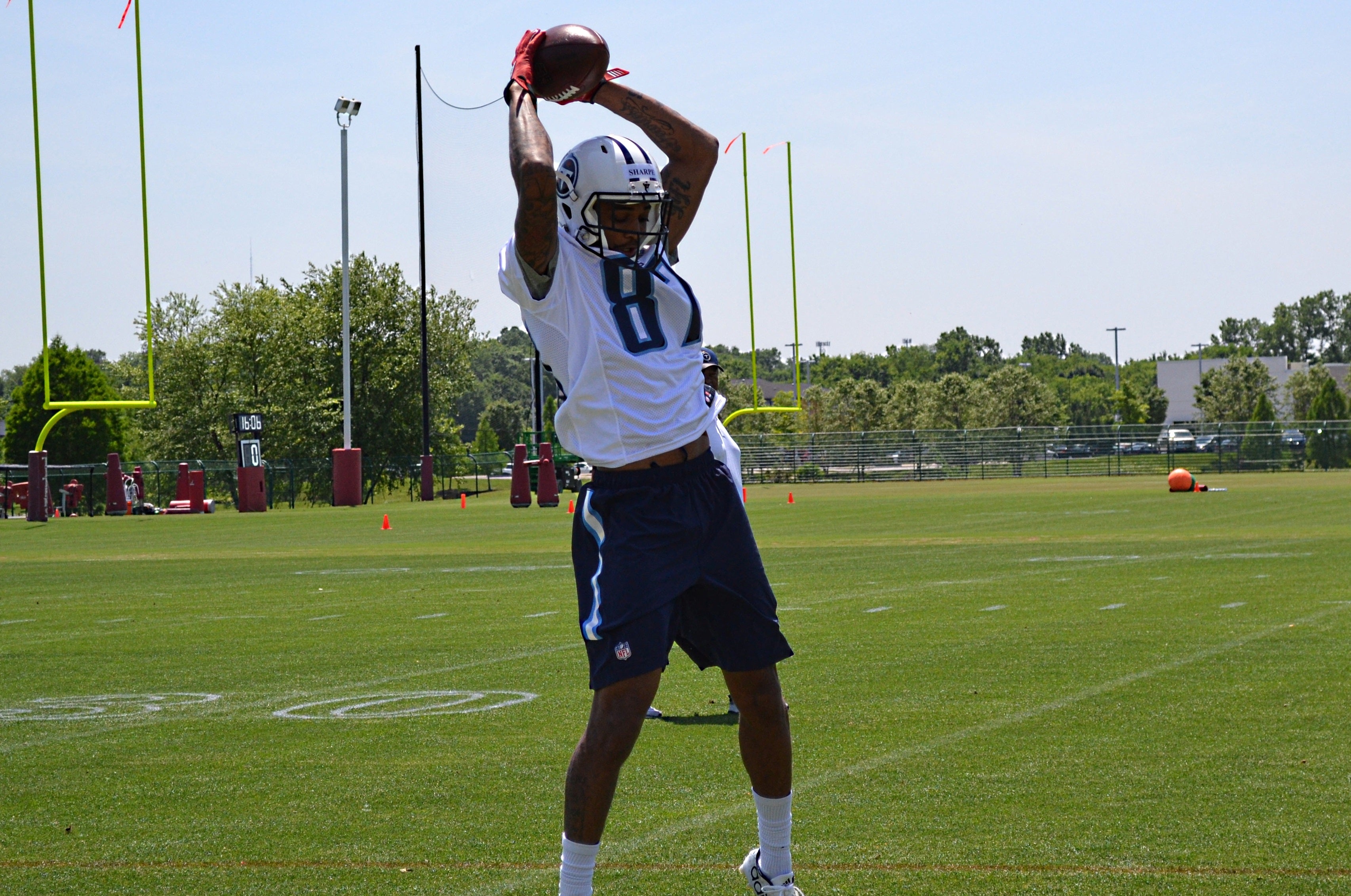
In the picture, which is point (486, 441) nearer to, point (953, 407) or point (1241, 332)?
point (953, 407)

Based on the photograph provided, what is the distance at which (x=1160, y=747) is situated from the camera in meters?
5.74

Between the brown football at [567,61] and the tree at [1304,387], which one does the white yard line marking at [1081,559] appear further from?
the tree at [1304,387]

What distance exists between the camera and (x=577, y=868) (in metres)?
3.53

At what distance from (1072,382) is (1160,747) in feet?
445

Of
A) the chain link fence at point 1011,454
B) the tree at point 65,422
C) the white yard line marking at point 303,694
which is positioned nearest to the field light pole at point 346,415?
the chain link fence at point 1011,454

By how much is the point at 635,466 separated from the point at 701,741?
2.68m

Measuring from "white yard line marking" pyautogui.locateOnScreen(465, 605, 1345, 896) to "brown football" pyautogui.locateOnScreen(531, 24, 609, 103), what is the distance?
2139mm

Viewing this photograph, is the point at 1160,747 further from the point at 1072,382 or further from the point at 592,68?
the point at 1072,382

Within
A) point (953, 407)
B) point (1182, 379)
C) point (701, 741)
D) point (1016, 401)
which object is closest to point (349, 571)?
point (701, 741)

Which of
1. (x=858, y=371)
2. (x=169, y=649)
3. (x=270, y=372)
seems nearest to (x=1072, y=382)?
(x=858, y=371)

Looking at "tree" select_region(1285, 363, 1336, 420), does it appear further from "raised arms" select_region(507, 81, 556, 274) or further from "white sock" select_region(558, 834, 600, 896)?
"white sock" select_region(558, 834, 600, 896)

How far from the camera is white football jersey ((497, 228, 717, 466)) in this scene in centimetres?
376

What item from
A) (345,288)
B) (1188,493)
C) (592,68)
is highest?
(345,288)

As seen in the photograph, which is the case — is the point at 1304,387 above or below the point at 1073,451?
above
